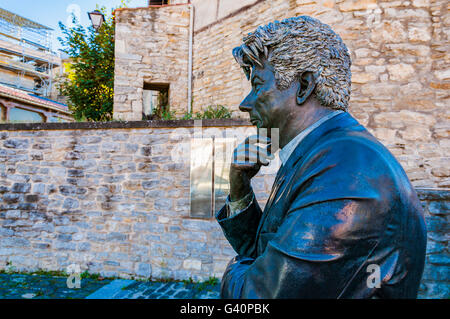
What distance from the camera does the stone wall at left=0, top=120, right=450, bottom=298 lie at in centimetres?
493

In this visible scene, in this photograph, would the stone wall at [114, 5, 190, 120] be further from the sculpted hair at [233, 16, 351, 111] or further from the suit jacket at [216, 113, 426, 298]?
the suit jacket at [216, 113, 426, 298]

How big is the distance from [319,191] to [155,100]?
35.3ft

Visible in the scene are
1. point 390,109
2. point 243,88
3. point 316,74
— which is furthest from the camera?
point 243,88

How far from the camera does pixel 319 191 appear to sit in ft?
2.25

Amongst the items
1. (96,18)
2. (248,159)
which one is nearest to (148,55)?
(96,18)

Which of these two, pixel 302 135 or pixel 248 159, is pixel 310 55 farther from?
pixel 248 159

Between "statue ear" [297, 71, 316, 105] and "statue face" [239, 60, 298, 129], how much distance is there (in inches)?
0.7

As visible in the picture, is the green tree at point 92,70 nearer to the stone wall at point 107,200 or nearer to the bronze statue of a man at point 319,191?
the stone wall at point 107,200

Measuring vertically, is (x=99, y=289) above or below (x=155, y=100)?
below

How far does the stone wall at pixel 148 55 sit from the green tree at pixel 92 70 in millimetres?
1405

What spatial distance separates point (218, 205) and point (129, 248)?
1.86 meters

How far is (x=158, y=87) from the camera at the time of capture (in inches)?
358
